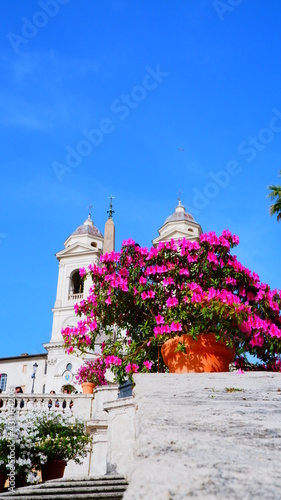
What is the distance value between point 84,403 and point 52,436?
4.08 meters

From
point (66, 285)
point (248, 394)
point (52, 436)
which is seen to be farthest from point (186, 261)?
point (66, 285)

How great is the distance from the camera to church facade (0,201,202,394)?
1720 inches

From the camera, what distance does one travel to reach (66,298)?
46.8m

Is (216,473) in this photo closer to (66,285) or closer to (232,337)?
(232,337)

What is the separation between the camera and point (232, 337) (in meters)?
6.42

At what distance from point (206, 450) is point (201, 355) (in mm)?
4655

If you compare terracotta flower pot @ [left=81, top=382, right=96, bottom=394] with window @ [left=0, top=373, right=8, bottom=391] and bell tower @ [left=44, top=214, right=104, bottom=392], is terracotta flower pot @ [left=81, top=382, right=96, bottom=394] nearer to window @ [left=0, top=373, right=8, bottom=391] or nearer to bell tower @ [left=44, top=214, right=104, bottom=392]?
bell tower @ [left=44, top=214, right=104, bottom=392]

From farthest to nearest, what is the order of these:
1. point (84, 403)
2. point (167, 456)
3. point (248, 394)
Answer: point (84, 403) < point (248, 394) < point (167, 456)

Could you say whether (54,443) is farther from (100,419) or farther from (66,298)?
(66,298)

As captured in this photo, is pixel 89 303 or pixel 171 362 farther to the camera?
pixel 89 303

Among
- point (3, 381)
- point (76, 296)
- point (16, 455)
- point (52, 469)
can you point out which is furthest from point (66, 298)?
point (16, 455)

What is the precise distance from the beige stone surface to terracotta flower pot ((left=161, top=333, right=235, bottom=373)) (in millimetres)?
3535

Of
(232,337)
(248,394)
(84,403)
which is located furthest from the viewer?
(84,403)

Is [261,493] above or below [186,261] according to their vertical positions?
below
